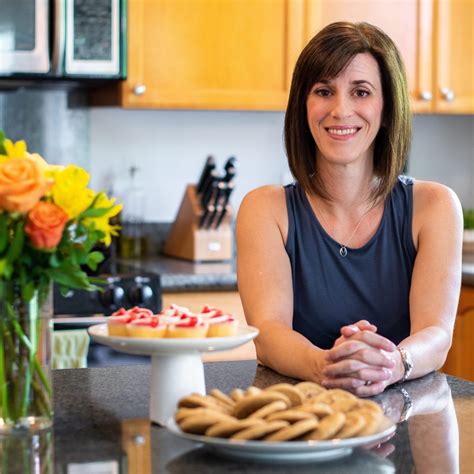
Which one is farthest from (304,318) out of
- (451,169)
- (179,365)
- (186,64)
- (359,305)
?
(451,169)

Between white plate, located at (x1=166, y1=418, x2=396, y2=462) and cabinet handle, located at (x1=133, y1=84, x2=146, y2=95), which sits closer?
white plate, located at (x1=166, y1=418, x2=396, y2=462)

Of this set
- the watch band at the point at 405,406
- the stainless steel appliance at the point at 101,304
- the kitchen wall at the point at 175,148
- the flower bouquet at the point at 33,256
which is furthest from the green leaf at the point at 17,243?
the kitchen wall at the point at 175,148

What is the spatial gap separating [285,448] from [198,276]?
7.67ft

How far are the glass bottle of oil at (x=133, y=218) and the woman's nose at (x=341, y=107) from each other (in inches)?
78.3

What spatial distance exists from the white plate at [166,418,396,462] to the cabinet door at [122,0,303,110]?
2595 millimetres

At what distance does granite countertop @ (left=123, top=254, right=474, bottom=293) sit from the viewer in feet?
11.6

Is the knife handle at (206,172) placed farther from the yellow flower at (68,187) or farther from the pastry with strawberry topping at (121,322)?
the yellow flower at (68,187)

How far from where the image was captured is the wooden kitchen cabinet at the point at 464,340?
3.67 m

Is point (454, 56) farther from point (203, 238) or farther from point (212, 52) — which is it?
point (203, 238)

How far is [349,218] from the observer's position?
2.29 metres

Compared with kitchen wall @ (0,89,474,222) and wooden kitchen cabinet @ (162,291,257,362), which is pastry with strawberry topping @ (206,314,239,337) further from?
kitchen wall @ (0,89,474,222)

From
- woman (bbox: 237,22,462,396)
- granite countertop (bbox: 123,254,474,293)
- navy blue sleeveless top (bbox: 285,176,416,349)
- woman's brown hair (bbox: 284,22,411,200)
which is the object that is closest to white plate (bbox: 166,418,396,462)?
woman (bbox: 237,22,462,396)

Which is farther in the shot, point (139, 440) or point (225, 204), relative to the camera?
point (225, 204)

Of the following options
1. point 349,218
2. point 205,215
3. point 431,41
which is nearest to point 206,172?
point 205,215
